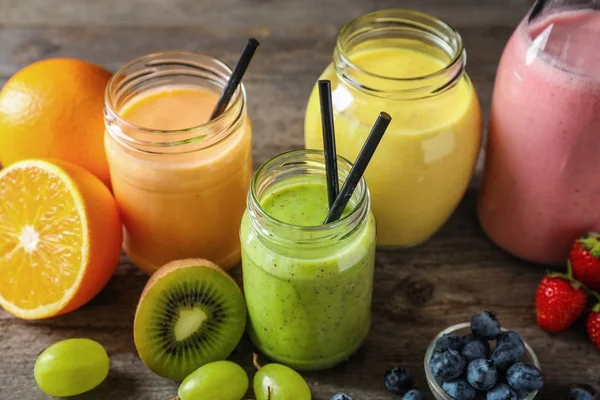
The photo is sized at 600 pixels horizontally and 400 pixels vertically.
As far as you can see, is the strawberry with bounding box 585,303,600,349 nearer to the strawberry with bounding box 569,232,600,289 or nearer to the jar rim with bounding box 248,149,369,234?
the strawberry with bounding box 569,232,600,289

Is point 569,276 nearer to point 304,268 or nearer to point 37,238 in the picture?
point 304,268

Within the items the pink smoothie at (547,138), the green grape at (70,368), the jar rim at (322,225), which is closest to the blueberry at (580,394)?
the pink smoothie at (547,138)

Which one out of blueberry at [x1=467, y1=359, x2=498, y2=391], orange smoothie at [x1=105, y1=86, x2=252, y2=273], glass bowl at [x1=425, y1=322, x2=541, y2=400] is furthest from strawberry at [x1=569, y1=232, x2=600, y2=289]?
orange smoothie at [x1=105, y1=86, x2=252, y2=273]

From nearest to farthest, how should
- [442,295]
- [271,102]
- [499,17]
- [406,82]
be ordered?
[406,82] → [442,295] → [271,102] → [499,17]

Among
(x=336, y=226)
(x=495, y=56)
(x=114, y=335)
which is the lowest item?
(x=114, y=335)

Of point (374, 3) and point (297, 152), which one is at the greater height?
point (297, 152)

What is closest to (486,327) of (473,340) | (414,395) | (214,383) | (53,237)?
(473,340)

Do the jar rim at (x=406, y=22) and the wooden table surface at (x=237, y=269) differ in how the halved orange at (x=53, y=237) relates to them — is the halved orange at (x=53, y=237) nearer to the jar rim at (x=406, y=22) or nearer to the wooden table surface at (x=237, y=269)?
the wooden table surface at (x=237, y=269)

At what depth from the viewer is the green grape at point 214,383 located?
3.48ft

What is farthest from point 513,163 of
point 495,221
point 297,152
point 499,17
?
point 499,17

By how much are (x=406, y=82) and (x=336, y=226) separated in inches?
10.2

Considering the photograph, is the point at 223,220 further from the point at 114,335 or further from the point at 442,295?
the point at 442,295

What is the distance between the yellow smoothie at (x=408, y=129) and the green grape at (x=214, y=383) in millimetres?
337

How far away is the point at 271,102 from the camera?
156 centimetres
